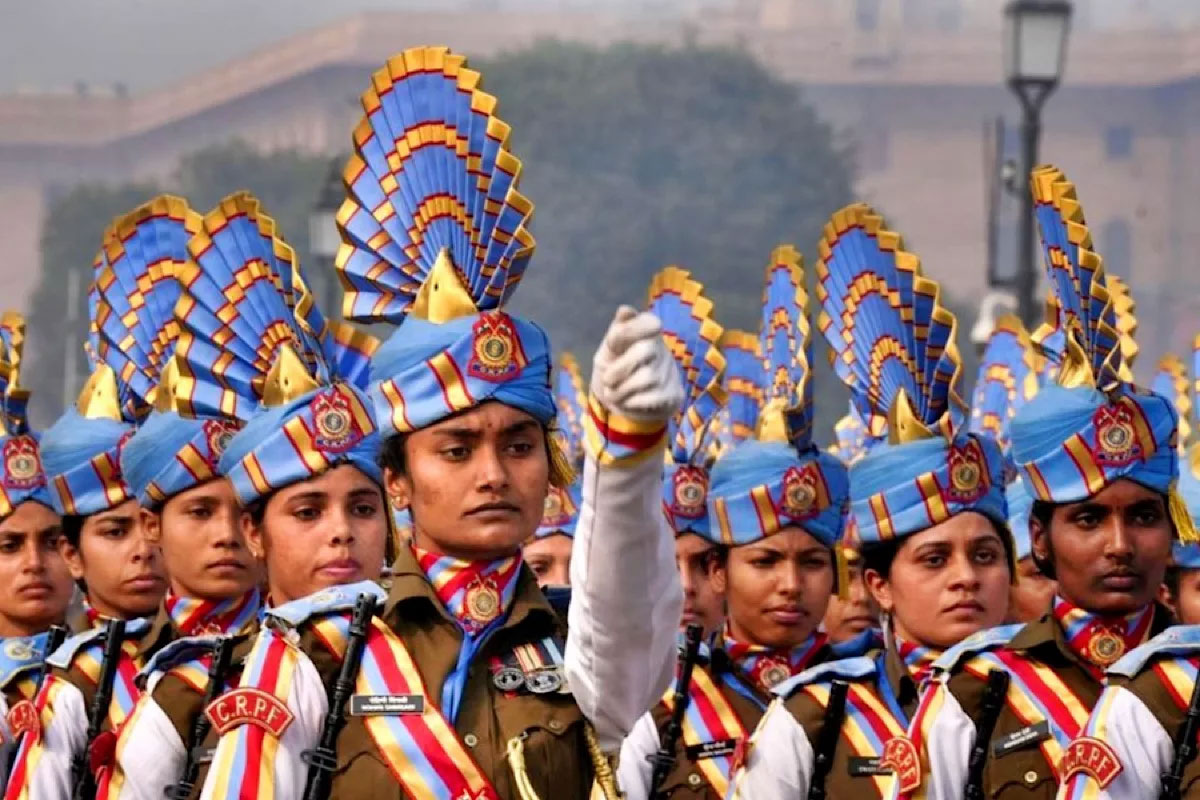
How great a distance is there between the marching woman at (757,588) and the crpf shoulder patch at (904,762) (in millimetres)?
2060

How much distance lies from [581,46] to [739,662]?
263 ft

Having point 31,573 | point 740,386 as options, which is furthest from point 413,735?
point 740,386

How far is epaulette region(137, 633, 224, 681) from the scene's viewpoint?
36.1 feet

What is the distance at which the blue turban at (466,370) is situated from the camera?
8.91m

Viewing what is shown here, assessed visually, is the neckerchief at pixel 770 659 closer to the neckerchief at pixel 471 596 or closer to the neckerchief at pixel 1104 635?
the neckerchief at pixel 1104 635

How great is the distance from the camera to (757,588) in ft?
43.5

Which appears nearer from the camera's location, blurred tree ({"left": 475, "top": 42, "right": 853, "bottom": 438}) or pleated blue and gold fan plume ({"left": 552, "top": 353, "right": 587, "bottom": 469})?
pleated blue and gold fan plume ({"left": 552, "top": 353, "right": 587, "bottom": 469})

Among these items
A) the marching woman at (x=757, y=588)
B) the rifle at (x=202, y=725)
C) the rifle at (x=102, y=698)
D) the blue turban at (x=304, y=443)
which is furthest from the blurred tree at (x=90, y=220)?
the rifle at (x=202, y=725)

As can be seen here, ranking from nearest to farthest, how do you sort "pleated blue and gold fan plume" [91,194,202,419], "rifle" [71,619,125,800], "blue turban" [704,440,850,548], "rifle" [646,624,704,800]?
"rifle" [71,619,125,800], "rifle" [646,624,704,800], "blue turban" [704,440,850,548], "pleated blue and gold fan plume" [91,194,202,419]

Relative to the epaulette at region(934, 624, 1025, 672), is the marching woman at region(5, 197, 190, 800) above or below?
above

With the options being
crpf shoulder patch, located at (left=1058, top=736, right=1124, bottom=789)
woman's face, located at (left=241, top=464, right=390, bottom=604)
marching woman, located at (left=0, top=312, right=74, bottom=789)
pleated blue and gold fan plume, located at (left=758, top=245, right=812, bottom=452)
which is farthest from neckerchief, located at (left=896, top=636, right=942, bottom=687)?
marching woman, located at (left=0, top=312, right=74, bottom=789)

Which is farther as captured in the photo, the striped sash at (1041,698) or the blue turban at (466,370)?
the striped sash at (1041,698)

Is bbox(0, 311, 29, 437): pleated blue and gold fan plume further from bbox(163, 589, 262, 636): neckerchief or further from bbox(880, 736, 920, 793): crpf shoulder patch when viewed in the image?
bbox(880, 736, 920, 793): crpf shoulder patch

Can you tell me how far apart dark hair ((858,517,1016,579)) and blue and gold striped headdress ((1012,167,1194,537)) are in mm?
1115
